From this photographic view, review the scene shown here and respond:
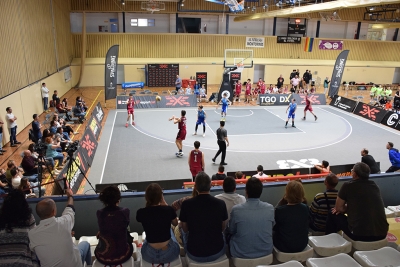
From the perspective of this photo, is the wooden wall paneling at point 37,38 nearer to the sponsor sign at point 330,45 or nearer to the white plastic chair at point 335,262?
the white plastic chair at point 335,262

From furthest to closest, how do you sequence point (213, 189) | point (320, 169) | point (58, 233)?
1. point (320, 169)
2. point (213, 189)
3. point (58, 233)

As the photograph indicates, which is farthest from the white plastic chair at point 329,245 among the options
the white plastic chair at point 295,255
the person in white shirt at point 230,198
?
the person in white shirt at point 230,198

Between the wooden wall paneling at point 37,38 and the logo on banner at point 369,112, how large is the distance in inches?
774

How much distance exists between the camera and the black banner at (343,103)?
2173 centimetres

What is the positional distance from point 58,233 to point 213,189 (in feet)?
10.4

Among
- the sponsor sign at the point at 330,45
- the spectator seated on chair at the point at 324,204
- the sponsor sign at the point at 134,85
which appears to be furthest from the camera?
the sponsor sign at the point at 330,45

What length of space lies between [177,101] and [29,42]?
373 inches

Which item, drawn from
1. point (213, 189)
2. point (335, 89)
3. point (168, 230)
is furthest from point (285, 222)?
point (335, 89)

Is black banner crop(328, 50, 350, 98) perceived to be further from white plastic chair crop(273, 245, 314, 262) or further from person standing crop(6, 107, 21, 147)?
white plastic chair crop(273, 245, 314, 262)

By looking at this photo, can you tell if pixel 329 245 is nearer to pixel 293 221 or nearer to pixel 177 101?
pixel 293 221

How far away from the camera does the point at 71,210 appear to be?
4.27 meters

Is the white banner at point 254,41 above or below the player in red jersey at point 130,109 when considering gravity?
above

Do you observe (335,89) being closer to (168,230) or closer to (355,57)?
(355,57)

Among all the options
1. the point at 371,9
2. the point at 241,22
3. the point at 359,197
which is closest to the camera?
the point at 359,197
